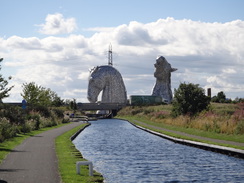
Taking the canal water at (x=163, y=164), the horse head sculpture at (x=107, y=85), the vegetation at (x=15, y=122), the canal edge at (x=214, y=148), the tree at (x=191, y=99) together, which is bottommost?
the canal water at (x=163, y=164)

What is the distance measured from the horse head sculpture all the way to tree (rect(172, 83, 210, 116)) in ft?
238

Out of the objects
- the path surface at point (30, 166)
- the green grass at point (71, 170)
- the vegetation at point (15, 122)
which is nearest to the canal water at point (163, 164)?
the green grass at point (71, 170)

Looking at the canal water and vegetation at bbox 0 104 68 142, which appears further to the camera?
vegetation at bbox 0 104 68 142

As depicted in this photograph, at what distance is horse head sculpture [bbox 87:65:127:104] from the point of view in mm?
117062

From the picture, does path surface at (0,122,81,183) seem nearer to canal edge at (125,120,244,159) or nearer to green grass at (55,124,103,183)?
green grass at (55,124,103,183)

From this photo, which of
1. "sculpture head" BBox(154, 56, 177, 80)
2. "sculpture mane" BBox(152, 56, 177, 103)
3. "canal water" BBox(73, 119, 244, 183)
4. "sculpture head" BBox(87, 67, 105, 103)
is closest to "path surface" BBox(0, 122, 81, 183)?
"canal water" BBox(73, 119, 244, 183)

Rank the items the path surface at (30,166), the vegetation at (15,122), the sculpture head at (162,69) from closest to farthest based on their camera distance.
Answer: the path surface at (30,166) → the vegetation at (15,122) → the sculpture head at (162,69)

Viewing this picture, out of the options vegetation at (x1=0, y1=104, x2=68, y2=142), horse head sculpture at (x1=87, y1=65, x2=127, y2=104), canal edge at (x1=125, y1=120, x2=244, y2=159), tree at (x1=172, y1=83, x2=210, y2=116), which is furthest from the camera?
horse head sculpture at (x1=87, y1=65, x2=127, y2=104)

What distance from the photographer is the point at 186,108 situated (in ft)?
147

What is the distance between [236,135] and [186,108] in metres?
18.4

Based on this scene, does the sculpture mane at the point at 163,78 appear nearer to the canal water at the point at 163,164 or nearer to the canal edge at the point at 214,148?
the canal edge at the point at 214,148

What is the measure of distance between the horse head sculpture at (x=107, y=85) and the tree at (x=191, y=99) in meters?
72.4

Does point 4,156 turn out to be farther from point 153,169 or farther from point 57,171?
point 153,169

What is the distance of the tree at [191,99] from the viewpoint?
44062 millimetres
